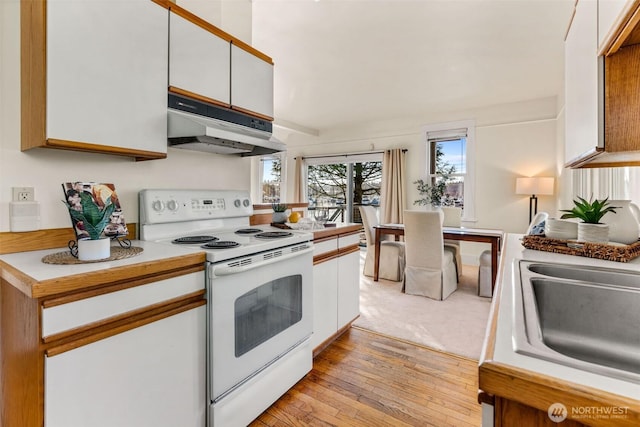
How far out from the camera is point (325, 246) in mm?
2189

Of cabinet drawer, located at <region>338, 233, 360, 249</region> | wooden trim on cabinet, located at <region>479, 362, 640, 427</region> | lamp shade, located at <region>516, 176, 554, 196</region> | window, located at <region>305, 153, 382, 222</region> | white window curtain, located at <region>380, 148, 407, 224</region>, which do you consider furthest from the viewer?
window, located at <region>305, 153, 382, 222</region>

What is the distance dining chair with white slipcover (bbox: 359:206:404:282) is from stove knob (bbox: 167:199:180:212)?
111 inches

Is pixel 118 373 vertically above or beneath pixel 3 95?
beneath

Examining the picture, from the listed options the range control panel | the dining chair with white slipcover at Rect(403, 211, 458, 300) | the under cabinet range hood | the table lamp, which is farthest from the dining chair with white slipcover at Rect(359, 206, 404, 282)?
the under cabinet range hood

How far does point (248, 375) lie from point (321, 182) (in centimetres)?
577

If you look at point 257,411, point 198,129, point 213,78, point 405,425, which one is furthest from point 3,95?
point 405,425

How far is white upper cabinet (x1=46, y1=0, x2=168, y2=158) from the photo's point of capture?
1232mm

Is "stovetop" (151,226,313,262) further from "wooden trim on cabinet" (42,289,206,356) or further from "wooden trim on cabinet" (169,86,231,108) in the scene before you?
"wooden trim on cabinet" (169,86,231,108)

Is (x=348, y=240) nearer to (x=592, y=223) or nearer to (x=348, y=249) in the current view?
(x=348, y=249)

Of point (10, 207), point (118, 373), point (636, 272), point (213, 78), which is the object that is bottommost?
point (118, 373)

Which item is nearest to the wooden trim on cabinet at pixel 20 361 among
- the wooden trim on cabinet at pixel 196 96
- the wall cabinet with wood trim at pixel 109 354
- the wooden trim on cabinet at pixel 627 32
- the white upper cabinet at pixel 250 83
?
the wall cabinet with wood trim at pixel 109 354

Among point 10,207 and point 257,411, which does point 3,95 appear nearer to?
point 10,207

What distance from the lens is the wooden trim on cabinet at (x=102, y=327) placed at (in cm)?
95

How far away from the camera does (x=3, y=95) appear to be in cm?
141
